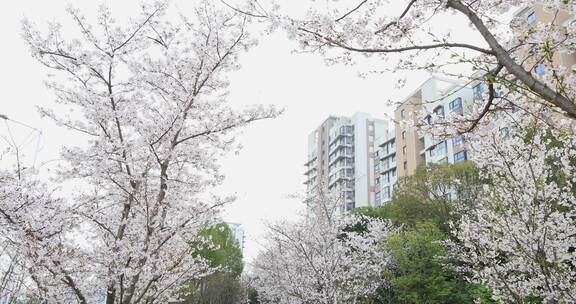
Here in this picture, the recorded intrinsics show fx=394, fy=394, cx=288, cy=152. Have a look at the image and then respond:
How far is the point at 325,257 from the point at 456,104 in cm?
2809

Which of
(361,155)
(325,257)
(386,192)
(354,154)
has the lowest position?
(325,257)

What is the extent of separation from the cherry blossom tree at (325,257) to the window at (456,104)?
16.7 m

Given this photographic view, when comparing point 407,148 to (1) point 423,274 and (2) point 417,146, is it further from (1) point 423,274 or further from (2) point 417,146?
(1) point 423,274

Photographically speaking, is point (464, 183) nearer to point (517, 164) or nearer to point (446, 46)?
point (517, 164)

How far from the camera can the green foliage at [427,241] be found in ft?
51.3

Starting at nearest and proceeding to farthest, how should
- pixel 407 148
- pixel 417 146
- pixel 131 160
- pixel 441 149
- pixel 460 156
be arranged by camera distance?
pixel 131 160
pixel 460 156
pixel 441 149
pixel 417 146
pixel 407 148

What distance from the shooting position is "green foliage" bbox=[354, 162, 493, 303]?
51.3 ft

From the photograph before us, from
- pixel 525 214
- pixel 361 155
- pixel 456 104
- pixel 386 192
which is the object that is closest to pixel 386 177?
pixel 386 192

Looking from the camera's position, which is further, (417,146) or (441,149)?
(417,146)

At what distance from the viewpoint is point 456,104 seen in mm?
35844

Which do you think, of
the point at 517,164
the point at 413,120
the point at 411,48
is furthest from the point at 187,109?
the point at 517,164

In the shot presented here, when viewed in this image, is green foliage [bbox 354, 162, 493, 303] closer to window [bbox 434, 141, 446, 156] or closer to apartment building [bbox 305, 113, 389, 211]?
window [bbox 434, 141, 446, 156]

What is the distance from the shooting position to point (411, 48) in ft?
10.3

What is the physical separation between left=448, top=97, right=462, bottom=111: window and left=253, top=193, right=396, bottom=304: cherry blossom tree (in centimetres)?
1669
